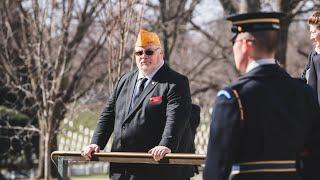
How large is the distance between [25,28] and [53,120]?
6.97ft

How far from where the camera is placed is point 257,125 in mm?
4086

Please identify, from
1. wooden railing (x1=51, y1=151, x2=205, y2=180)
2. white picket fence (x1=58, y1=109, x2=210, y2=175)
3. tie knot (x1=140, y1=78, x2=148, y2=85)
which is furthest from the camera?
white picket fence (x1=58, y1=109, x2=210, y2=175)

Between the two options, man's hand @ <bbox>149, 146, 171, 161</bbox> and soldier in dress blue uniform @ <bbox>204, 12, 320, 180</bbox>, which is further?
man's hand @ <bbox>149, 146, 171, 161</bbox>

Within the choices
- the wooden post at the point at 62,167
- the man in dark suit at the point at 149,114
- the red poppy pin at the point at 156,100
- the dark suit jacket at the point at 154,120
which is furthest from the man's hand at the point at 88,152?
the red poppy pin at the point at 156,100

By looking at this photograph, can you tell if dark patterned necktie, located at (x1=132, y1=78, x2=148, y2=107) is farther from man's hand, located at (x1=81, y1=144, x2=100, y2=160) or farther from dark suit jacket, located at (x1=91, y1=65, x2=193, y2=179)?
man's hand, located at (x1=81, y1=144, x2=100, y2=160)

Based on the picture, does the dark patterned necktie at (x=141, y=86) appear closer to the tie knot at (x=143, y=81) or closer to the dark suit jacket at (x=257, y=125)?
the tie knot at (x=143, y=81)

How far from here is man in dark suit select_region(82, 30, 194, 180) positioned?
20.0 ft

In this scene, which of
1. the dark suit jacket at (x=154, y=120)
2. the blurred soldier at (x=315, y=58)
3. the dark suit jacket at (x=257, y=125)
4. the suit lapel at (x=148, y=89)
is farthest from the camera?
the suit lapel at (x=148, y=89)

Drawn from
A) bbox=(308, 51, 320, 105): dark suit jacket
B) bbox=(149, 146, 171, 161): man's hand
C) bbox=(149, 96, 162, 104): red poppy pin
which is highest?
bbox=(308, 51, 320, 105): dark suit jacket

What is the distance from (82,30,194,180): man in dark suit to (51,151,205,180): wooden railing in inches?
5.0

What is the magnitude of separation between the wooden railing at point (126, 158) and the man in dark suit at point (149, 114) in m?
0.13

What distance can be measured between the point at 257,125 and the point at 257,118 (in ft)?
0.12

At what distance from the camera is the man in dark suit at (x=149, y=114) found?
241 inches

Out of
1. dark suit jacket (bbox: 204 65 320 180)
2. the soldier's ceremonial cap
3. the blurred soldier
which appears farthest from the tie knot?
dark suit jacket (bbox: 204 65 320 180)
